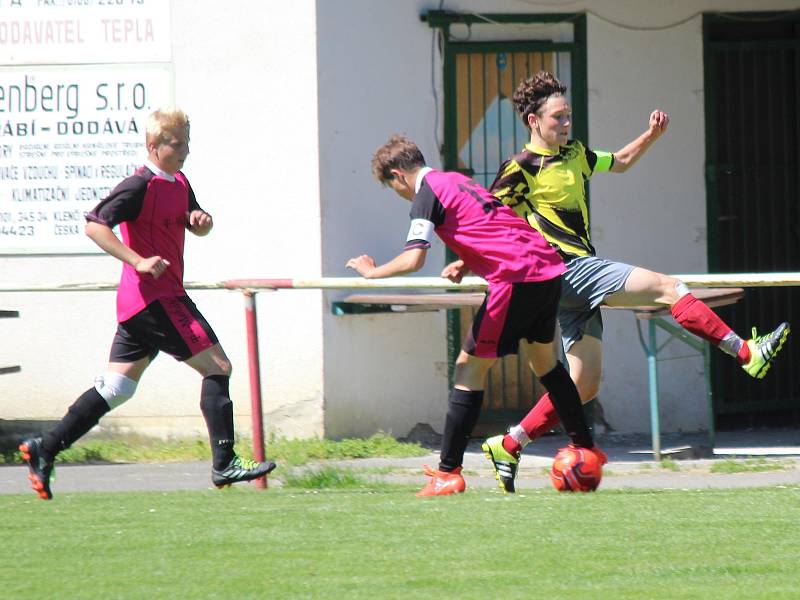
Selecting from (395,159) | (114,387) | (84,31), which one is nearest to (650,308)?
(395,159)

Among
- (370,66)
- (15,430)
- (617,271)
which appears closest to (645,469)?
(617,271)

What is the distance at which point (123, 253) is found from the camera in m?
6.74

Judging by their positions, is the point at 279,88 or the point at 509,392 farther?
the point at 509,392

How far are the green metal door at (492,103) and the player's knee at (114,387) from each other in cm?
378

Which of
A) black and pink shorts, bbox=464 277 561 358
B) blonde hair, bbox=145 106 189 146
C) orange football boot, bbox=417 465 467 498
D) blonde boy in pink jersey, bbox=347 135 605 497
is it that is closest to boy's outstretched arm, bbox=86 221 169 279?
blonde hair, bbox=145 106 189 146

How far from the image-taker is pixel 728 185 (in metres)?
11.1

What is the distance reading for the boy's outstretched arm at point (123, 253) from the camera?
668 cm

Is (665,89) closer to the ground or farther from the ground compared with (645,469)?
farther from the ground

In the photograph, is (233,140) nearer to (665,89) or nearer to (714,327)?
(665,89)

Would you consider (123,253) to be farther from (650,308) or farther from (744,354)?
(650,308)

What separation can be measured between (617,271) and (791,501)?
129cm

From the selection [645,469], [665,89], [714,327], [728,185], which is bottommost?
[645,469]

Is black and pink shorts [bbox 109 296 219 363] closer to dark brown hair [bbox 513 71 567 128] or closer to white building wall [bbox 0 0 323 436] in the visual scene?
dark brown hair [bbox 513 71 567 128]

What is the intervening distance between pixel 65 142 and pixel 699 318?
508cm
